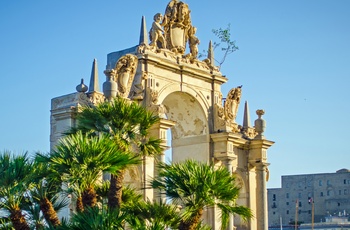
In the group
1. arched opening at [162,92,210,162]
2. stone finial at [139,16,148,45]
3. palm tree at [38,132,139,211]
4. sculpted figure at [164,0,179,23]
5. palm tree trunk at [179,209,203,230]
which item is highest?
sculpted figure at [164,0,179,23]

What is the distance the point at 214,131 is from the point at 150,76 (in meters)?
4.66

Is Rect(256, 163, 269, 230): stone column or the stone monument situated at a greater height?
the stone monument

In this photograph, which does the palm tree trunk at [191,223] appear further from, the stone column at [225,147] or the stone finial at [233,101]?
the stone finial at [233,101]

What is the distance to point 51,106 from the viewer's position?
28.2 meters

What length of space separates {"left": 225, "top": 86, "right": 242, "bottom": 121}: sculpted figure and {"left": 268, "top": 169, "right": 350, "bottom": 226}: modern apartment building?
67.6m

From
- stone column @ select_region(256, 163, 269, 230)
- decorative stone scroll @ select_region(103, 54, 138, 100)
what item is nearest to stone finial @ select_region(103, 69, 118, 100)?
decorative stone scroll @ select_region(103, 54, 138, 100)

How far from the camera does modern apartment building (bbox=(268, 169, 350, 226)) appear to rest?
10094cm

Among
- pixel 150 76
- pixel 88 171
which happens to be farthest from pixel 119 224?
pixel 150 76

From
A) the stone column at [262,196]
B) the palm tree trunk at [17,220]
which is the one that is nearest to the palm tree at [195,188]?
the palm tree trunk at [17,220]

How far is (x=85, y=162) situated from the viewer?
18625mm

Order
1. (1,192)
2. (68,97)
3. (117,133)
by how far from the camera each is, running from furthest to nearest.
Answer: (68,97) → (117,133) → (1,192)

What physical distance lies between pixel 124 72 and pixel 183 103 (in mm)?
4694

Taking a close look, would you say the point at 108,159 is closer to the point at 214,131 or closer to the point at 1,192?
the point at 1,192

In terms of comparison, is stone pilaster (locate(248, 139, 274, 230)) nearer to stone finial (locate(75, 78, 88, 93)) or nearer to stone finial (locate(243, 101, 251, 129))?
stone finial (locate(243, 101, 251, 129))
